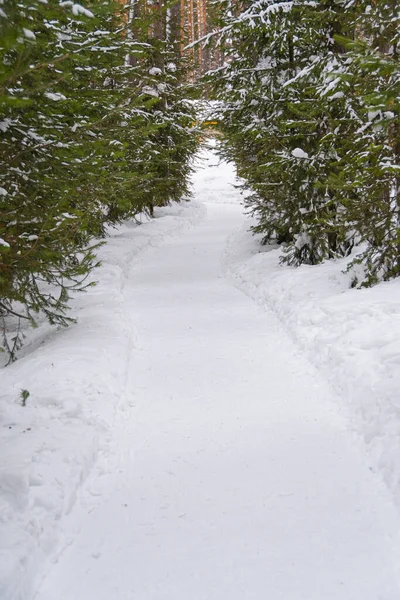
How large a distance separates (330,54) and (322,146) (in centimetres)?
184

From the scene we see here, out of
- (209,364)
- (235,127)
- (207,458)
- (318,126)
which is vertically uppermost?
(235,127)

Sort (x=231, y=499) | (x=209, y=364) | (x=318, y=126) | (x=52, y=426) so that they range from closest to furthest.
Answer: (x=231, y=499) < (x=52, y=426) < (x=209, y=364) < (x=318, y=126)

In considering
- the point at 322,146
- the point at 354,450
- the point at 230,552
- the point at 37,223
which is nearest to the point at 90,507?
the point at 230,552

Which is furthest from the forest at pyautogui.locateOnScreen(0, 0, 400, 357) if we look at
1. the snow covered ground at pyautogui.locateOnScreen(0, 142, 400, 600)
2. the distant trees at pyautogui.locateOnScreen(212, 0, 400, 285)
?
the snow covered ground at pyautogui.locateOnScreen(0, 142, 400, 600)

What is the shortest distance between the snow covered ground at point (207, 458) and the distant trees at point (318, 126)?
1703 mm

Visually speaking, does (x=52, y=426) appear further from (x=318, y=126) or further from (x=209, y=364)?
(x=318, y=126)

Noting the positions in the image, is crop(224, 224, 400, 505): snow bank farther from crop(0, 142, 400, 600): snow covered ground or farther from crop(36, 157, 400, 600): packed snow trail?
crop(36, 157, 400, 600): packed snow trail

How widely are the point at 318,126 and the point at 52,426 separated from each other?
9.28 meters

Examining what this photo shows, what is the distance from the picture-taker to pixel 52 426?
17.2ft

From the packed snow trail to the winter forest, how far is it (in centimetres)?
2

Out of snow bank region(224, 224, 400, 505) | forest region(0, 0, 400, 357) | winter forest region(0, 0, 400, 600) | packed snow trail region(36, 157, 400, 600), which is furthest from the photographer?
forest region(0, 0, 400, 357)

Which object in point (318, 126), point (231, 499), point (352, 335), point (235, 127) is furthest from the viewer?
point (235, 127)

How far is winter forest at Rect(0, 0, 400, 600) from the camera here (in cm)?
362

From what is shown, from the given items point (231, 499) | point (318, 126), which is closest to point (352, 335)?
point (231, 499)
